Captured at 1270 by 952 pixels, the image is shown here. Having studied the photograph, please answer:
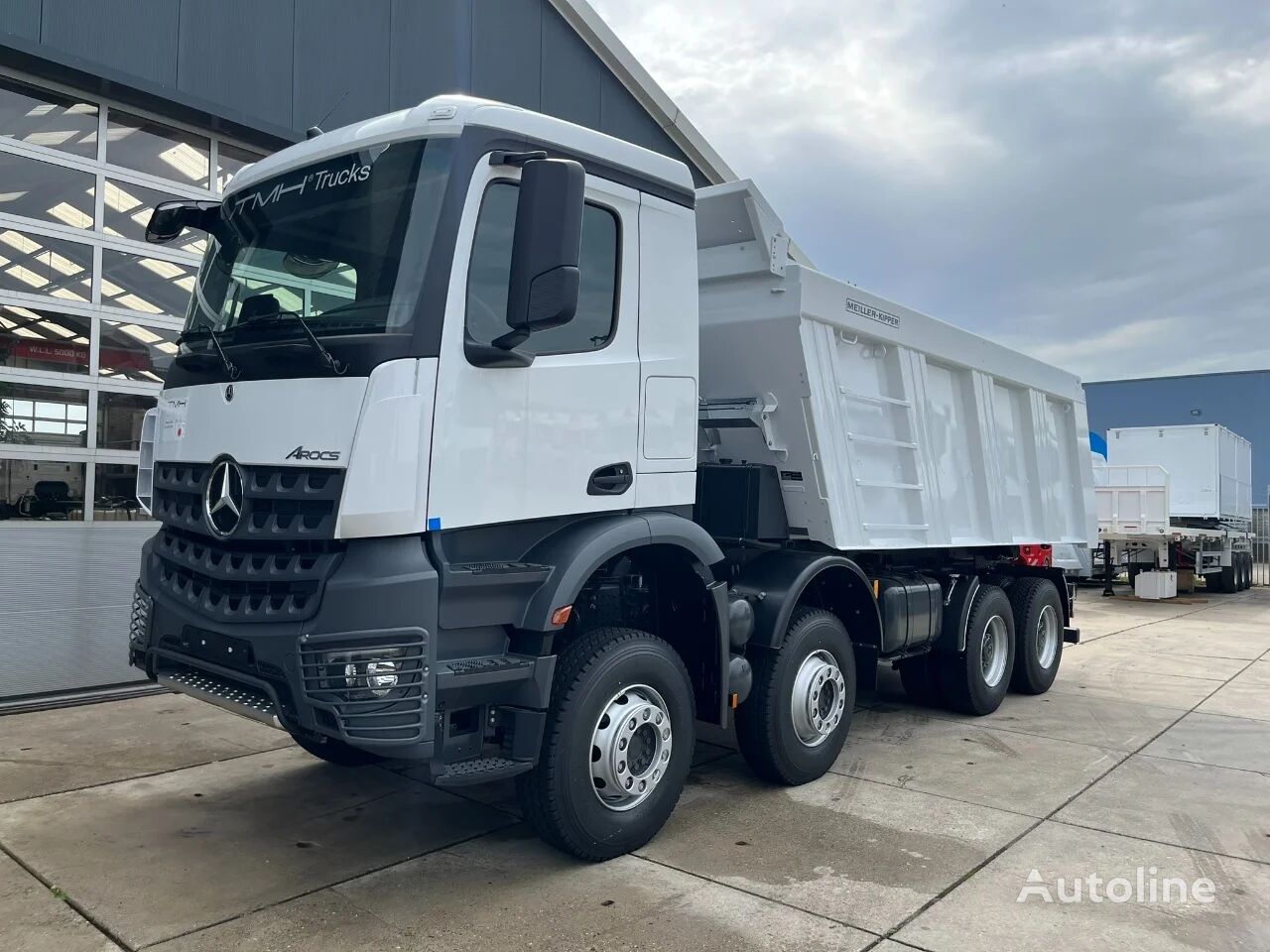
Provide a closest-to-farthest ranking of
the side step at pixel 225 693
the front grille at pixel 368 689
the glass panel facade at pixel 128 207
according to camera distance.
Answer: the front grille at pixel 368 689
the side step at pixel 225 693
the glass panel facade at pixel 128 207

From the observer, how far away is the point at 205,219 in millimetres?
4742

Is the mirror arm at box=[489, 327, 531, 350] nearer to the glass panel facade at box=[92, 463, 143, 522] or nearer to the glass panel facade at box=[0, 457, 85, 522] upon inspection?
the glass panel facade at box=[0, 457, 85, 522]

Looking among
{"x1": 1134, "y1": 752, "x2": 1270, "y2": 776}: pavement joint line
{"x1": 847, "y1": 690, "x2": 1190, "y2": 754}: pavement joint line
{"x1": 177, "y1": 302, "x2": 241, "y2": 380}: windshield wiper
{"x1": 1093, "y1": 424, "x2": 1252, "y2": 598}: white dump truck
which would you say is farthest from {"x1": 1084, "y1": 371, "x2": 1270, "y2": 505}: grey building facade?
{"x1": 177, "y1": 302, "x2": 241, "y2": 380}: windshield wiper

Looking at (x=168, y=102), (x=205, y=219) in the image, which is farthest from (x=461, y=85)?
(x=205, y=219)

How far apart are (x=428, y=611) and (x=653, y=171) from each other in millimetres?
2354

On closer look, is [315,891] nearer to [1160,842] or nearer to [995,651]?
[1160,842]

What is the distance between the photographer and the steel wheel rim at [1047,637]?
27.4ft

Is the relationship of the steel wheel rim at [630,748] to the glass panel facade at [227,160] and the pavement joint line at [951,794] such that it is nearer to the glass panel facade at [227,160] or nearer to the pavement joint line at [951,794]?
the pavement joint line at [951,794]

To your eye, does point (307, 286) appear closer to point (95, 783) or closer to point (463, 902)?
point (463, 902)

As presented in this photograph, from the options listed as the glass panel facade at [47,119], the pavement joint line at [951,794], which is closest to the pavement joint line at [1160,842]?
the pavement joint line at [951,794]

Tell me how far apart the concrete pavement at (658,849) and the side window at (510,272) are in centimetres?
216

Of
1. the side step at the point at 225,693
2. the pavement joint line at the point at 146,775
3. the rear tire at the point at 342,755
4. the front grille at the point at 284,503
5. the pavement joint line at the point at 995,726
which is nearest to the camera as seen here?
the front grille at the point at 284,503

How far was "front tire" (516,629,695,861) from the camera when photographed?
12.9ft

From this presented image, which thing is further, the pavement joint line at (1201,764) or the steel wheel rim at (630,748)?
the pavement joint line at (1201,764)
